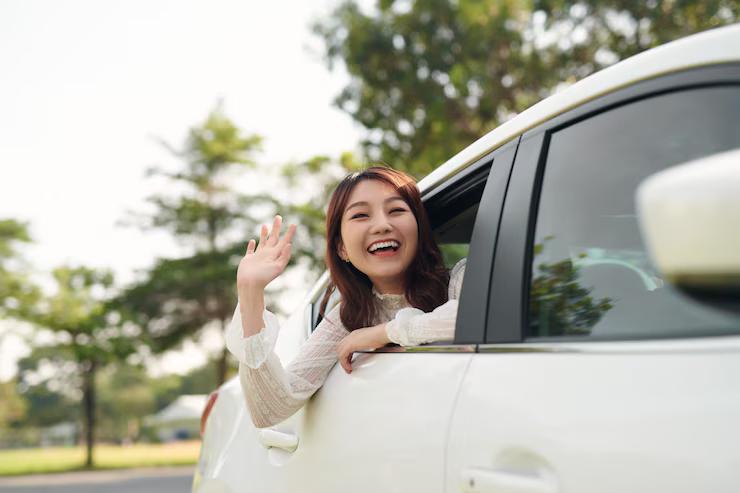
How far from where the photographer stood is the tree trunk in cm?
2544

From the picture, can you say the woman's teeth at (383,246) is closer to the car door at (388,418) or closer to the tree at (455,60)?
the car door at (388,418)

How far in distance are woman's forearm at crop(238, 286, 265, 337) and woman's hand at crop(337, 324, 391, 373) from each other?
0.69 feet

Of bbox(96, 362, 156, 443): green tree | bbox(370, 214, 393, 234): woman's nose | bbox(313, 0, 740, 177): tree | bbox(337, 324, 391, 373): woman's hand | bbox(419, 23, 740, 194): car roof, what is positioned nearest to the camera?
bbox(419, 23, 740, 194): car roof

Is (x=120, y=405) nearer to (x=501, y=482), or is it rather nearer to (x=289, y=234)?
(x=289, y=234)

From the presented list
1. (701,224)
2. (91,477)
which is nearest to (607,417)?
(701,224)

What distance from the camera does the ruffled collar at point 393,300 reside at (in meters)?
2.41

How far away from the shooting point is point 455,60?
47.5 feet

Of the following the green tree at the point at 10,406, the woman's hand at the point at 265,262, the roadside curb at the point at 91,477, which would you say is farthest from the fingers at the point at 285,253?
the green tree at the point at 10,406

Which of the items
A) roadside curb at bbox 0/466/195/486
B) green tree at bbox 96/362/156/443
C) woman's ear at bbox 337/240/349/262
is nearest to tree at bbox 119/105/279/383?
roadside curb at bbox 0/466/195/486

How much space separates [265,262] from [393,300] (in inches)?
17.7

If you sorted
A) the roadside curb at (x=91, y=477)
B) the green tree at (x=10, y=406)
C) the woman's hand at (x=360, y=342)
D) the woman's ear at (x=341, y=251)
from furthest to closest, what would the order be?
the green tree at (x=10, y=406) < the roadside curb at (x=91, y=477) < the woman's ear at (x=341, y=251) < the woman's hand at (x=360, y=342)

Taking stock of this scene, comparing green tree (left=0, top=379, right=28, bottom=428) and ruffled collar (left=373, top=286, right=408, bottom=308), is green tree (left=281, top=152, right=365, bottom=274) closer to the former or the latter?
ruffled collar (left=373, top=286, right=408, bottom=308)

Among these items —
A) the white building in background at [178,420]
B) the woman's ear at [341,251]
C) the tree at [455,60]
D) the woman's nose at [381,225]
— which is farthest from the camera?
the white building in background at [178,420]

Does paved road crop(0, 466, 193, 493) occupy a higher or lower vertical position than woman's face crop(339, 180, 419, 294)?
lower
